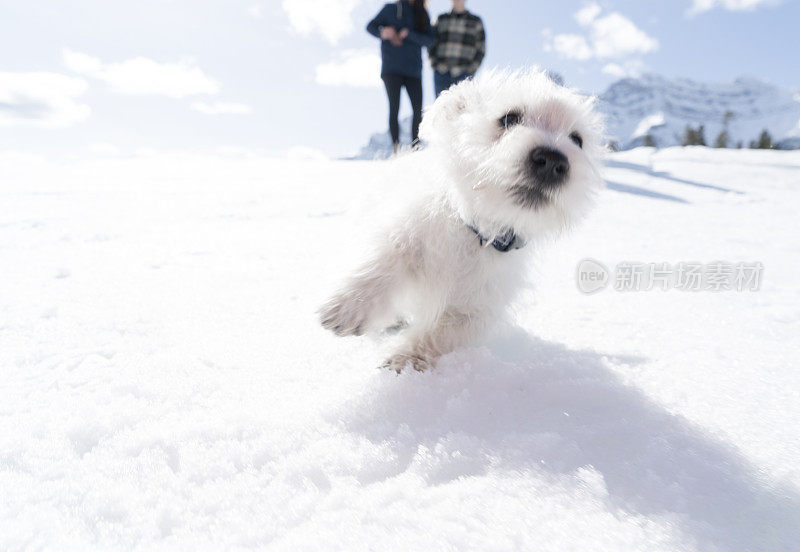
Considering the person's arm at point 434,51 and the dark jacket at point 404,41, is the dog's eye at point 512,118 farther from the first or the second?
the person's arm at point 434,51

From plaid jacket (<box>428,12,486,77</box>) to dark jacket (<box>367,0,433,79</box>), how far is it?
0.67ft

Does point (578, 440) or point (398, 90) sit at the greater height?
point (398, 90)

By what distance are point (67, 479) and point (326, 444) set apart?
589mm

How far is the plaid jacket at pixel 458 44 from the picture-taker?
17.2 ft

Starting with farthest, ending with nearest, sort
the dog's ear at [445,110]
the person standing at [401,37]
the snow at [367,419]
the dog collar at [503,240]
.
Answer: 1. the person standing at [401,37]
2. the dog's ear at [445,110]
3. the dog collar at [503,240]
4. the snow at [367,419]

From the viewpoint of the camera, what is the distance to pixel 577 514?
97 centimetres

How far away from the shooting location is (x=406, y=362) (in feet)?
5.54

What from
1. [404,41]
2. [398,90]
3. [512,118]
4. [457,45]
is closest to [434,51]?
[457,45]

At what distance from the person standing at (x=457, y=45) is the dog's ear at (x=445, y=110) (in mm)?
3767

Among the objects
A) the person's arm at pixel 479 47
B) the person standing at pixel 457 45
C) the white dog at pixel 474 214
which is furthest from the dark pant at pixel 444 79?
the white dog at pixel 474 214

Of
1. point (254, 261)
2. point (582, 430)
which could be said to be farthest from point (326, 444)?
point (254, 261)

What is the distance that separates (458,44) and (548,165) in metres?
4.36

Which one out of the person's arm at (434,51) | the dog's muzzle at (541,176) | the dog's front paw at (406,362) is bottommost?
the dog's front paw at (406,362)

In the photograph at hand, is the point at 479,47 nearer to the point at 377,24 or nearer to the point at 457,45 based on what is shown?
the point at 457,45
